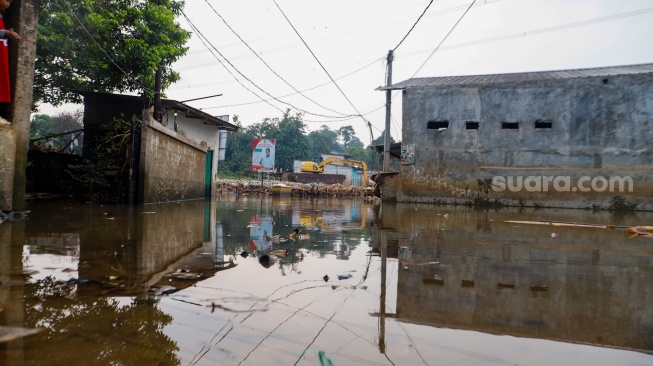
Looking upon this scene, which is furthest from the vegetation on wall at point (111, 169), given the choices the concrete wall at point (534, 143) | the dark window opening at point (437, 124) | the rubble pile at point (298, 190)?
the rubble pile at point (298, 190)

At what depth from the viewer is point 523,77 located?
17.8 meters

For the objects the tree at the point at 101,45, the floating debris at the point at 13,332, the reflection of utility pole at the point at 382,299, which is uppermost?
the tree at the point at 101,45

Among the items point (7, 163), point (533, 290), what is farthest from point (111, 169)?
point (533, 290)

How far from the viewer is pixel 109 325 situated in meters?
2.06

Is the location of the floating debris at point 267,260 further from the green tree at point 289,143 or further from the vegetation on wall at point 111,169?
the green tree at point 289,143

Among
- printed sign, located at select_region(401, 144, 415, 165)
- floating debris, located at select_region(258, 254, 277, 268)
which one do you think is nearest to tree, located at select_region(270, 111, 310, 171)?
printed sign, located at select_region(401, 144, 415, 165)

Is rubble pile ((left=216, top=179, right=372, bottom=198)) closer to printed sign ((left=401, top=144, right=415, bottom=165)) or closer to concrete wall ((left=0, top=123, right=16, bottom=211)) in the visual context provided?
printed sign ((left=401, top=144, right=415, bottom=165))

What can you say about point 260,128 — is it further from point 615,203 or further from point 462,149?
point 615,203

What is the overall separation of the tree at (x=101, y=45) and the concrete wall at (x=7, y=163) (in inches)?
252

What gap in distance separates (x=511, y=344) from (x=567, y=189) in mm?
15677

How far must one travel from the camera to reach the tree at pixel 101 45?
496 inches

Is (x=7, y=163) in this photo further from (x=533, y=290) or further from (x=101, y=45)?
(x=101, y=45)

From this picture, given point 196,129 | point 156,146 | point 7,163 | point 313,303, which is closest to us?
point 313,303

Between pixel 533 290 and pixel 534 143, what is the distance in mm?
14590
